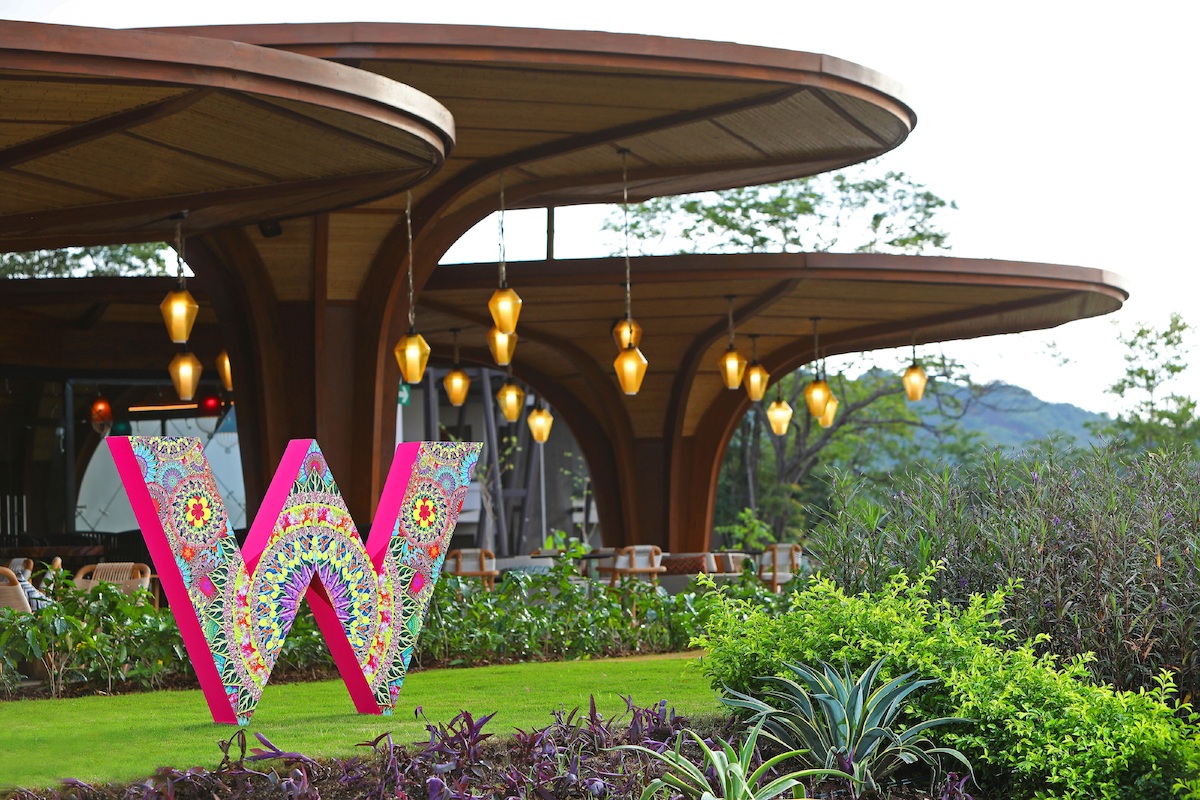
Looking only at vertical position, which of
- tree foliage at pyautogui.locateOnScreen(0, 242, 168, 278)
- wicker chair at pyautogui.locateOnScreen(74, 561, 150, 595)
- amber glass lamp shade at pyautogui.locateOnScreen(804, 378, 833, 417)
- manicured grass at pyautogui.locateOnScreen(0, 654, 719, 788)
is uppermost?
tree foliage at pyautogui.locateOnScreen(0, 242, 168, 278)

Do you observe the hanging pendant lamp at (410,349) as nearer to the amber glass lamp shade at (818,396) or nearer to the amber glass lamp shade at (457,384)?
the amber glass lamp shade at (457,384)

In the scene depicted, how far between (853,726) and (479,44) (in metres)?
4.25

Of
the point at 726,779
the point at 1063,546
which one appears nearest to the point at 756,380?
the point at 1063,546

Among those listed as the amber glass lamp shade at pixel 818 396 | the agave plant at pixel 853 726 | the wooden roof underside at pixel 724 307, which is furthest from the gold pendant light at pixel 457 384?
the agave plant at pixel 853 726

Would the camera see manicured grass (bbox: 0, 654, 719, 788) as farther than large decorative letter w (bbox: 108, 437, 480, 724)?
No

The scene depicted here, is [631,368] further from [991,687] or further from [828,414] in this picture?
[991,687]

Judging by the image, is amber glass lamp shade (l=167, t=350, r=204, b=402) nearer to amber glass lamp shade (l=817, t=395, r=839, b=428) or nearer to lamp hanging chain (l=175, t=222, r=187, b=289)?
lamp hanging chain (l=175, t=222, r=187, b=289)

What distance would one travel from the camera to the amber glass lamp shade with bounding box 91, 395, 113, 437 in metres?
19.4

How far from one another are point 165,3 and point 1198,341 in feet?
77.1

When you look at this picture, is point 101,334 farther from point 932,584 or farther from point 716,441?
point 932,584

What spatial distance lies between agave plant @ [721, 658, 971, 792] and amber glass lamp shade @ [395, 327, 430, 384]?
5.09 m

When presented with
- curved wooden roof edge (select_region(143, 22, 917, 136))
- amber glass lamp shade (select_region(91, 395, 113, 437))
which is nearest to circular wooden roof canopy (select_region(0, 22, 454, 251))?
curved wooden roof edge (select_region(143, 22, 917, 136))

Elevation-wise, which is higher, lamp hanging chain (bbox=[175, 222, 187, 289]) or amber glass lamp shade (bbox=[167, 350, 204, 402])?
lamp hanging chain (bbox=[175, 222, 187, 289])

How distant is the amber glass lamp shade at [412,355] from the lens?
9.90 meters
